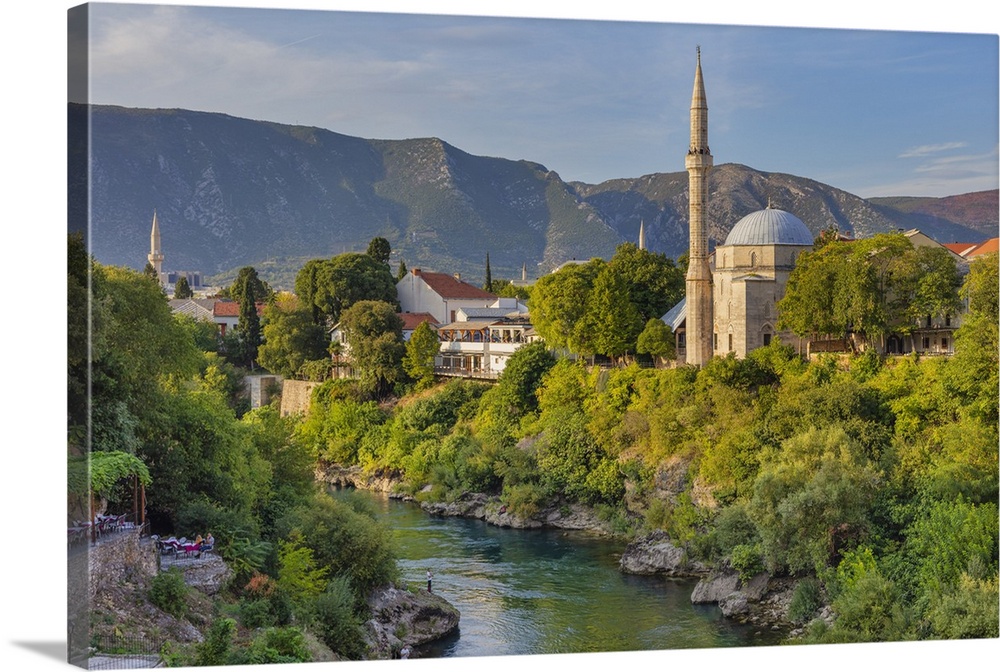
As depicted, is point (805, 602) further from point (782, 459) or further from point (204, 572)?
point (204, 572)

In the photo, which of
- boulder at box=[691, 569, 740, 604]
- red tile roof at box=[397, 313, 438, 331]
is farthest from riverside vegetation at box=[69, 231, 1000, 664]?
red tile roof at box=[397, 313, 438, 331]

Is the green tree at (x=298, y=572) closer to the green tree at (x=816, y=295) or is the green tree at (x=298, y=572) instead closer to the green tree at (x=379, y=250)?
the green tree at (x=816, y=295)

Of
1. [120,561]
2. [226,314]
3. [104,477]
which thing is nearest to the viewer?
[104,477]

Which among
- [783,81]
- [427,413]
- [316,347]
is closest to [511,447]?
[427,413]

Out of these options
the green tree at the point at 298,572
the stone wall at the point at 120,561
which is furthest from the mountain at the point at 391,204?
the stone wall at the point at 120,561

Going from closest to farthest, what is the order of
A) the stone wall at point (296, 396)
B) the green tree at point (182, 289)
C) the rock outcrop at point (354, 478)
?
1. the rock outcrop at point (354, 478)
2. the stone wall at point (296, 396)
3. the green tree at point (182, 289)

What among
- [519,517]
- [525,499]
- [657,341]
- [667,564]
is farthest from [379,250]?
[667,564]
